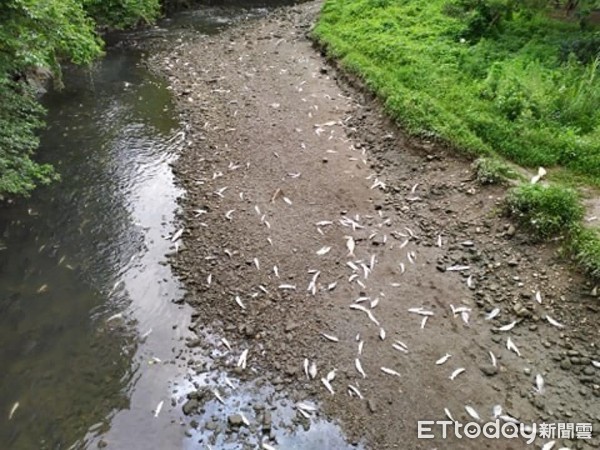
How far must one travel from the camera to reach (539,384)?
5828 millimetres

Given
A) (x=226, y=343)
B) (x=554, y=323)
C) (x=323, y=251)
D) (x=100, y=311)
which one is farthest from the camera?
(x=323, y=251)

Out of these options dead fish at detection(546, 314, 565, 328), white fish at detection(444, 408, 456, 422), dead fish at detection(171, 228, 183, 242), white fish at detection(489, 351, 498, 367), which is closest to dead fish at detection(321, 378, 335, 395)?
white fish at detection(444, 408, 456, 422)

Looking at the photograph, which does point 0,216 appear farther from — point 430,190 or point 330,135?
point 430,190

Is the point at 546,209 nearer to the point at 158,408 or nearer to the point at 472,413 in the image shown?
the point at 472,413

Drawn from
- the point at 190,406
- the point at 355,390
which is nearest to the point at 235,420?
the point at 190,406

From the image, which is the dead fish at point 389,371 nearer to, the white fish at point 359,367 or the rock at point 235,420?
the white fish at point 359,367

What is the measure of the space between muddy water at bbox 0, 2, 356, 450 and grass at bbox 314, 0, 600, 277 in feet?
17.5

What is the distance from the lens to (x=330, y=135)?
1149cm

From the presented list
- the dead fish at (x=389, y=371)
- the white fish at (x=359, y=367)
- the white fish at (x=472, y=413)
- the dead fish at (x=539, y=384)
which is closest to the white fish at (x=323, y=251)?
the white fish at (x=359, y=367)

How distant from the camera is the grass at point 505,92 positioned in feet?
25.7

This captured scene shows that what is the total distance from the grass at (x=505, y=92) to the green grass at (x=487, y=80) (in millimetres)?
24

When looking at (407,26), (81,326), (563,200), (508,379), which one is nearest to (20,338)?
(81,326)

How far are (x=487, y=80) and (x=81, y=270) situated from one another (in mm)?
9582

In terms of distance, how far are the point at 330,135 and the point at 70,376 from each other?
7941 millimetres
